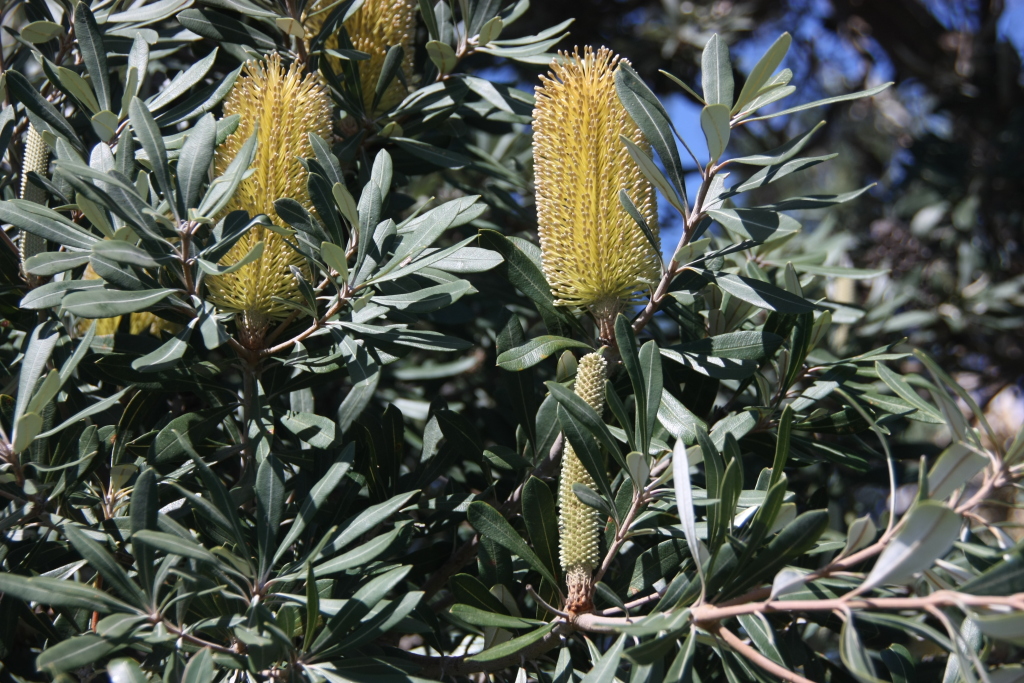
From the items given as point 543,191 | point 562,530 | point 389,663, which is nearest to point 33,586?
point 389,663

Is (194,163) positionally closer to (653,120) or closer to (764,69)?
(653,120)

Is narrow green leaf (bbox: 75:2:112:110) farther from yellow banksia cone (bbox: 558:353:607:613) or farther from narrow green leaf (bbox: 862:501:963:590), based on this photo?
narrow green leaf (bbox: 862:501:963:590)

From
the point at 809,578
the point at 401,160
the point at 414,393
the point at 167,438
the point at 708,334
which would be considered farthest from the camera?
the point at 414,393

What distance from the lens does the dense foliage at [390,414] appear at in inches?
29.0

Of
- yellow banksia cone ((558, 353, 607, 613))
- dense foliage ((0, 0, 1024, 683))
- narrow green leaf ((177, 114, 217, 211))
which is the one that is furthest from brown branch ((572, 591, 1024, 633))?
narrow green leaf ((177, 114, 217, 211))

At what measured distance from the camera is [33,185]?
1.01 metres

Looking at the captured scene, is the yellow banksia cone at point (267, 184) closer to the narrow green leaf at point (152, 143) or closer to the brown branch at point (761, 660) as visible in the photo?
the narrow green leaf at point (152, 143)

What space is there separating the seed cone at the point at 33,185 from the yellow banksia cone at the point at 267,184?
26cm

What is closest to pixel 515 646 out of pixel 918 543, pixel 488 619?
pixel 488 619

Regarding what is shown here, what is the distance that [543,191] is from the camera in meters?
0.93

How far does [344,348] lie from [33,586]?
37 cm

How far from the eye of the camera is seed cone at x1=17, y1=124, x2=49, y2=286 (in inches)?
38.9

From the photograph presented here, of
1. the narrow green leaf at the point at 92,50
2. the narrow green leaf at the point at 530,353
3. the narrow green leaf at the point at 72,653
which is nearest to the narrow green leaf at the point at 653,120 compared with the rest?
the narrow green leaf at the point at 530,353

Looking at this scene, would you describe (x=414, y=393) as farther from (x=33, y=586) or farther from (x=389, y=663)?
(x=33, y=586)
